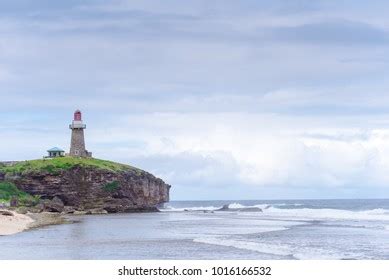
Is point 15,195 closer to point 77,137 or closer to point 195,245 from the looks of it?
point 77,137

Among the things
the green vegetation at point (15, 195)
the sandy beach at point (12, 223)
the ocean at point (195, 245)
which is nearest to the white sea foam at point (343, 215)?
the ocean at point (195, 245)

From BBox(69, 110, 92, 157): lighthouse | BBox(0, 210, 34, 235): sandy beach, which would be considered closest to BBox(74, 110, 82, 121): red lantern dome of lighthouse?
BBox(69, 110, 92, 157): lighthouse

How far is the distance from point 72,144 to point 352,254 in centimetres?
7520

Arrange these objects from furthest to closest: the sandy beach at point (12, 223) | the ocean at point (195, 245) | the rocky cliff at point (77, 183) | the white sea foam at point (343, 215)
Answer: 1. the rocky cliff at point (77, 183)
2. the white sea foam at point (343, 215)
3. the sandy beach at point (12, 223)
4. the ocean at point (195, 245)

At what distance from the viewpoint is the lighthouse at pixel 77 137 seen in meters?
105

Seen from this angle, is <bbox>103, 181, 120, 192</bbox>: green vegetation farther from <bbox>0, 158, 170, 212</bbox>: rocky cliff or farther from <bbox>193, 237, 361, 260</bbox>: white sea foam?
<bbox>193, 237, 361, 260</bbox>: white sea foam

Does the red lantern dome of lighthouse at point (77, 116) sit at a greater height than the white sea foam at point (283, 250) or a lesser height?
greater

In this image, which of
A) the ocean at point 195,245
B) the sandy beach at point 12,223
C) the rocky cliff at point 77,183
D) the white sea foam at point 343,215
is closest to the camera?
the ocean at point 195,245

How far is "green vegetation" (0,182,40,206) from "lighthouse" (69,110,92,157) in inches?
446

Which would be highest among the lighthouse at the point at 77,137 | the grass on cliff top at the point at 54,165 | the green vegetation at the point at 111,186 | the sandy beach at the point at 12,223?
the lighthouse at the point at 77,137

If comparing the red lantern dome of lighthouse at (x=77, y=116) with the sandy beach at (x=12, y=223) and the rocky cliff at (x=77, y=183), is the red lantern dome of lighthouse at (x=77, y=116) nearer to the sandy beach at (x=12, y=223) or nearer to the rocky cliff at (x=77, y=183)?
the rocky cliff at (x=77, y=183)
